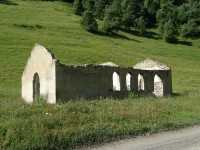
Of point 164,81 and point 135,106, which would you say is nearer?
point 135,106

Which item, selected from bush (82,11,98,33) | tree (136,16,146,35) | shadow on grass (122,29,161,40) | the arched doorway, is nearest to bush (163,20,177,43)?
shadow on grass (122,29,161,40)

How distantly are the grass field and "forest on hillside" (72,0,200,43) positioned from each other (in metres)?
2.77

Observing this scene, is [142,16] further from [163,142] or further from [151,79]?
[163,142]

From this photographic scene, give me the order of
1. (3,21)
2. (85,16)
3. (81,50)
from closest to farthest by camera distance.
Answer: (81,50), (3,21), (85,16)

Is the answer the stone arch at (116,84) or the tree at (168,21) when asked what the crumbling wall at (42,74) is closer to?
the stone arch at (116,84)

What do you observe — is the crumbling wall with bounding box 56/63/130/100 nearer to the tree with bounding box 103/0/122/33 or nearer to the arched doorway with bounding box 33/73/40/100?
the arched doorway with bounding box 33/73/40/100

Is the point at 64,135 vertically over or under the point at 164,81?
over

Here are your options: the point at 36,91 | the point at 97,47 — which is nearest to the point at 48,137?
the point at 36,91

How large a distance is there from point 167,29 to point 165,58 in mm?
22878

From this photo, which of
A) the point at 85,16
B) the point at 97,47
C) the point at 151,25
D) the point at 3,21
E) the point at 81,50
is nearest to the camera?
the point at 81,50

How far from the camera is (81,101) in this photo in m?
25.8

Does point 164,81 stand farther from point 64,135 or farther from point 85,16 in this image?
point 85,16

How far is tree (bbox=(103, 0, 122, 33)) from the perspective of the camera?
100425mm

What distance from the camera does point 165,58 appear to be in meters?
85.8
